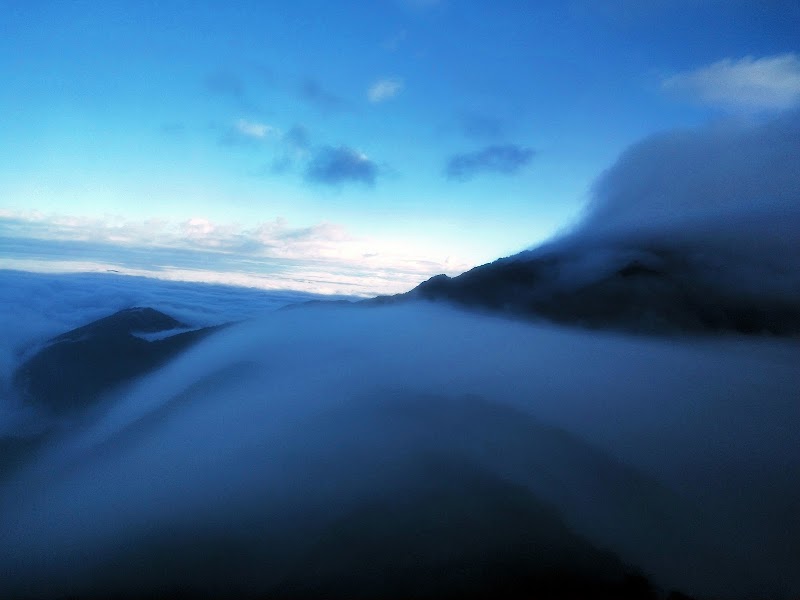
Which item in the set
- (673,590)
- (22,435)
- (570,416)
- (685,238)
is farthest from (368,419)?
(22,435)

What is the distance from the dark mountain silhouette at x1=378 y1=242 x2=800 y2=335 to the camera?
134 ft

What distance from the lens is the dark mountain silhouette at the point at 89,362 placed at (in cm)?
14838

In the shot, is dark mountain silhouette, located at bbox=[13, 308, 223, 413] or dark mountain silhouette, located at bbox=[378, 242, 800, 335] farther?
dark mountain silhouette, located at bbox=[13, 308, 223, 413]

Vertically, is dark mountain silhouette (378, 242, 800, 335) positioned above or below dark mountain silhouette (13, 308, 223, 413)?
above

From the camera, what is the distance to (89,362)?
6604 inches

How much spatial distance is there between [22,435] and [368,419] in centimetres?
12771

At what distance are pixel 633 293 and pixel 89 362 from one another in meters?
196

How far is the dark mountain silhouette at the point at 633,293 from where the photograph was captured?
40828 mm

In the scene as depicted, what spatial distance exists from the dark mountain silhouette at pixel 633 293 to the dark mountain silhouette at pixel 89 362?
122 m

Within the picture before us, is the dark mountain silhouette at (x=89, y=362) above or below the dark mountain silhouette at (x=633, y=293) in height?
below

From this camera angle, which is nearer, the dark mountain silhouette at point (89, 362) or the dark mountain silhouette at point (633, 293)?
the dark mountain silhouette at point (633, 293)

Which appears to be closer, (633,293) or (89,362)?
(633,293)

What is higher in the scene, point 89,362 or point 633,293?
point 633,293

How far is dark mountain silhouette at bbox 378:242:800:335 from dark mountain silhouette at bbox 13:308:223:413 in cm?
12219
